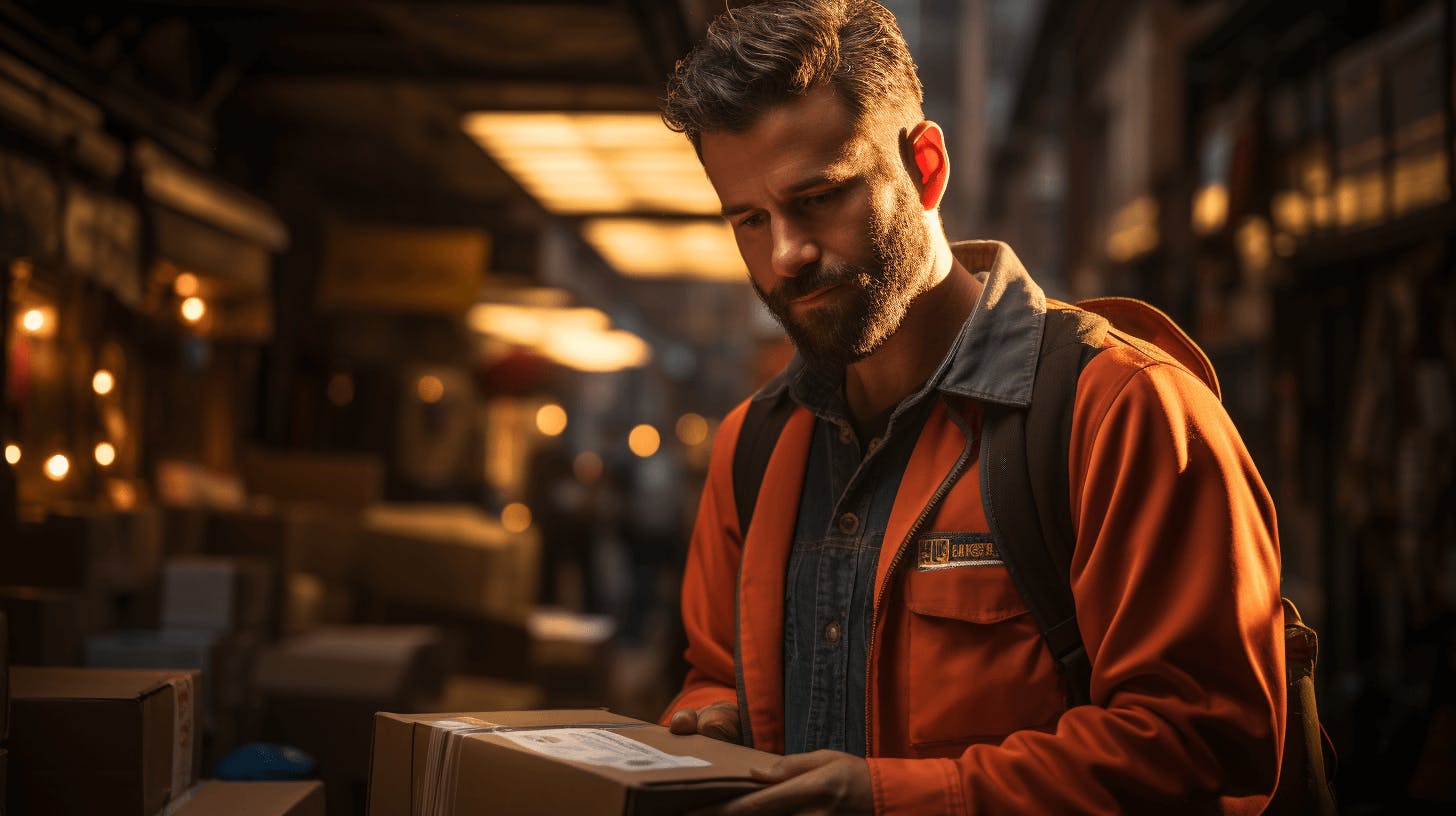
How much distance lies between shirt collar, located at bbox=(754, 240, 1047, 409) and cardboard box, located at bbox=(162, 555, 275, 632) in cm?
355

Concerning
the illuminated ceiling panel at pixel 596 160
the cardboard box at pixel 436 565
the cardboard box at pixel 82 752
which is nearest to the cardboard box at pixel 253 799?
the cardboard box at pixel 82 752

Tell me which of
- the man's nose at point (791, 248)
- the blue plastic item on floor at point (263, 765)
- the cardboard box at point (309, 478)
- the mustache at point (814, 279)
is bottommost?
the blue plastic item on floor at point (263, 765)

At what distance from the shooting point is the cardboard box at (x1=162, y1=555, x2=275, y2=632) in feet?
17.2

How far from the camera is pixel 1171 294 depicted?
1024cm

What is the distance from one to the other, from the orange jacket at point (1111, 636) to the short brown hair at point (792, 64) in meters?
0.48

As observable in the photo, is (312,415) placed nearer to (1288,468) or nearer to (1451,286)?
(1288,468)

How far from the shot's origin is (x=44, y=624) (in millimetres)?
4160

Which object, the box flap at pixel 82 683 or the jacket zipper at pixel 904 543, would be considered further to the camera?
the box flap at pixel 82 683

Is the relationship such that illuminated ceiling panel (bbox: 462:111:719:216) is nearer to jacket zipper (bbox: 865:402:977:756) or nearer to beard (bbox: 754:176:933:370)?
beard (bbox: 754:176:933:370)

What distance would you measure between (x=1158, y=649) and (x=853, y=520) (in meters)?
0.68

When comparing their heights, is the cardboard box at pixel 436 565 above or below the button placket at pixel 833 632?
below

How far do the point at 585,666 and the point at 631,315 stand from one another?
316 inches

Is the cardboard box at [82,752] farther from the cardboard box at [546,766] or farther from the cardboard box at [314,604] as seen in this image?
the cardboard box at [314,604]

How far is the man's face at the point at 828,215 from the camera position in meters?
2.27
